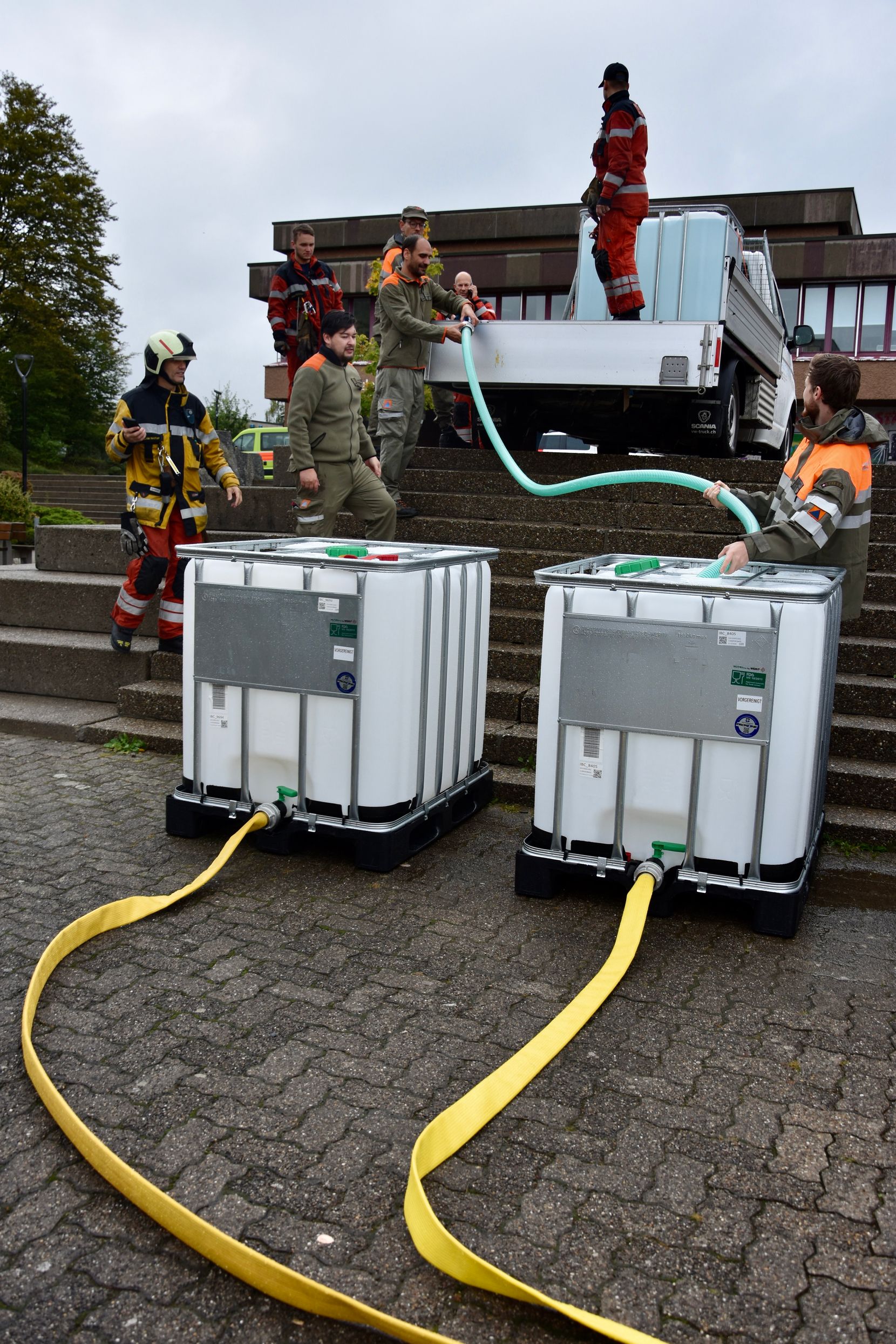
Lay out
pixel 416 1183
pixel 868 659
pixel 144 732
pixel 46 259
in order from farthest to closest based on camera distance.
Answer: pixel 46 259, pixel 144 732, pixel 868 659, pixel 416 1183

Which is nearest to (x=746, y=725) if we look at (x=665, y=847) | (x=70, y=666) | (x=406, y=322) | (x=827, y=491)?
(x=665, y=847)

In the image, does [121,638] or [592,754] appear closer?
[592,754]

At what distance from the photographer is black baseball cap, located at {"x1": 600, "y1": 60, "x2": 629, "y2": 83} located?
7.64 meters

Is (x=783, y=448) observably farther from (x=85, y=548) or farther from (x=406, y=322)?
(x=85, y=548)

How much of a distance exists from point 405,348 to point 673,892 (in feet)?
16.8

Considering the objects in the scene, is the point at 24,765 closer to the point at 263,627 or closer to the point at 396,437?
the point at 263,627

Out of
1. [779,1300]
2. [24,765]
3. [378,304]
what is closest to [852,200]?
[378,304]

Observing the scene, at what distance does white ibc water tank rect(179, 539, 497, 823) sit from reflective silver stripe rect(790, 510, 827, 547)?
145 cm

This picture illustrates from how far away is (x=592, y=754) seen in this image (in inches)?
170

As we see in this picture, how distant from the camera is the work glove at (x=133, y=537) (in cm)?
680

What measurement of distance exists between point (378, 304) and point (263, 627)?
4376 mm

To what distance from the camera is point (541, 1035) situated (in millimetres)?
3342

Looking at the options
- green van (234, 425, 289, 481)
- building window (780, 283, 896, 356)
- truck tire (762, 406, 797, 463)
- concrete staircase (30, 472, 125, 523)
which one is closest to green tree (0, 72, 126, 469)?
concrete staircase (30, 472, 125, 523)

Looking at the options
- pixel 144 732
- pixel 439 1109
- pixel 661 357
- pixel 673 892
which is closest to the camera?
pixel 439 1109
